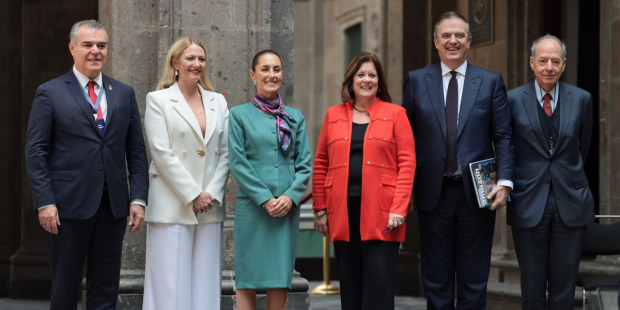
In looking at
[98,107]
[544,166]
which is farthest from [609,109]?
[98,107]

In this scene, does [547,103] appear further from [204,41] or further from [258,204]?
[204,41]

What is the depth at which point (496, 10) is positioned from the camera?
38.8 ft

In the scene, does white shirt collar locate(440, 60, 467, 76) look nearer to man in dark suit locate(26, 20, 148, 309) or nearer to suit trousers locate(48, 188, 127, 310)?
man in dark suit locate(26, 20, 148, 309)

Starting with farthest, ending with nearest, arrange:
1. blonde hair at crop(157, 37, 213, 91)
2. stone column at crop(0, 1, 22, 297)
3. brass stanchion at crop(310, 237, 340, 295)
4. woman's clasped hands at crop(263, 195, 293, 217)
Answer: brass stanchion at crop(310, 237, 340, 295), stone column at crop(0, 1, 22, 297), blonde hair at crop(157, 37, 213, 91), woman's clasped hands at crop(263, 195, 293, 217)

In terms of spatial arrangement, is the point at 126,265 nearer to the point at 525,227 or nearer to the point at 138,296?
the point at 138,296

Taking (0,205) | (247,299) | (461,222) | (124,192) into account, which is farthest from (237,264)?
(0,205)

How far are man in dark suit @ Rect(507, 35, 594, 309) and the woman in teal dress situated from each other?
1424 millimetres

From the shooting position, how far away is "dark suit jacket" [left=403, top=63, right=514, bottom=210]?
7074 mm

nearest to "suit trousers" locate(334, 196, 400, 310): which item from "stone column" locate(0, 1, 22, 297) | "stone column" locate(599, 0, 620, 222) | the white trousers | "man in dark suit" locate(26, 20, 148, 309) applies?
the white trousers

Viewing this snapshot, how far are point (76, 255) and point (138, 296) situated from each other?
1.44 metres

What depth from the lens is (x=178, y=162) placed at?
6836mm

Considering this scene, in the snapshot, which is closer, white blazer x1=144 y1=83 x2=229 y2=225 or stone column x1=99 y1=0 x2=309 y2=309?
white blazer x1=144 y1=83 x2=229 y2=225

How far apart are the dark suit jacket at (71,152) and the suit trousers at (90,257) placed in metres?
0.08

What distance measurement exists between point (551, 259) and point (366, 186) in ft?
4.42
